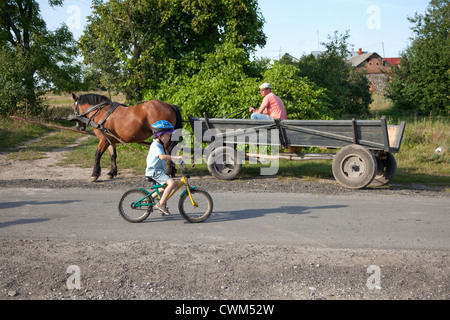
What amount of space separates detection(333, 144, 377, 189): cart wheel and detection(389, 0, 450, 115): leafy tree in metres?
20.8

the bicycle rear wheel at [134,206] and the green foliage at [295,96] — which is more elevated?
the green foliage at [295,96]

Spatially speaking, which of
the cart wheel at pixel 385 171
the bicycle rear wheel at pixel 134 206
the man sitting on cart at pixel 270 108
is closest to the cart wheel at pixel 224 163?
the man sitting on cart at pixel 270 108

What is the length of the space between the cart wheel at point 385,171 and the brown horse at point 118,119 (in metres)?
4.72

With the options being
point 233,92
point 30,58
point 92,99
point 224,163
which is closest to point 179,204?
point 224,163

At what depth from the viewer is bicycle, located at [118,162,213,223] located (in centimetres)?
691

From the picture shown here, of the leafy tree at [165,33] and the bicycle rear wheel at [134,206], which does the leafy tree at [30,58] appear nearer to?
the leafy tree at [165,33]

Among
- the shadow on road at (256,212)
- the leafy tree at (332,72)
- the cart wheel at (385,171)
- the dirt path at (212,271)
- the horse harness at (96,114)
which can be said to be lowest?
the dirt path at (212,271)

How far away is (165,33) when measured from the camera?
17.9 meters

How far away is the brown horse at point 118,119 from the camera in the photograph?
10.8 metres

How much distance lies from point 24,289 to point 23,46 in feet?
75.3

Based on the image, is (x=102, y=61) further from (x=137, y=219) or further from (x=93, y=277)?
(x=93, y=277)

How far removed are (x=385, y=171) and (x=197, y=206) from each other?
16.7ft

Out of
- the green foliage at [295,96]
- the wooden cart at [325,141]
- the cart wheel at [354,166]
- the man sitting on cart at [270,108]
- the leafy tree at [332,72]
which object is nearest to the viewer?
the cart wheel at [354,166]

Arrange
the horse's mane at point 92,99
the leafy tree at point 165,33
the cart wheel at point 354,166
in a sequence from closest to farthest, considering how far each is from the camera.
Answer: the cart wheel at point 354,166
the horse's mane at point 92,99
the leafy tree at point 165,33
